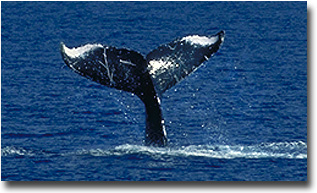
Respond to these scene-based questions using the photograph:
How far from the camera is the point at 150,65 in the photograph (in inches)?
825

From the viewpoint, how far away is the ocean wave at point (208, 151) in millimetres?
21641

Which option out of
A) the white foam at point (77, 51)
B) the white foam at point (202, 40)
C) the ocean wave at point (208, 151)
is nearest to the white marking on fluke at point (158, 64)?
the white foam at point (202, 40)

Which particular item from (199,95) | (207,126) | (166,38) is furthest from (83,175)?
(166,38)

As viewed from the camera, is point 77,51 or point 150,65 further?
point 150,65

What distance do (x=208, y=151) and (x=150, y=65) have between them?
7.42ft

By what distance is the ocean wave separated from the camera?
2164 centimetres

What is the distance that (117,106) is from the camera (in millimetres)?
26625

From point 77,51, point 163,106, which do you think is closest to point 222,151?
point 77,51

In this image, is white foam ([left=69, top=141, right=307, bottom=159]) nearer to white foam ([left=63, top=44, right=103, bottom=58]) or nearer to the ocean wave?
the ocean wave

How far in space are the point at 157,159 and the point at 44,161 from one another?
82.2 inches

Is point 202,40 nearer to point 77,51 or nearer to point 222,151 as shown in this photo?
point 77,51

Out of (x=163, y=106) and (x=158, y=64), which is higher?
(x=163, y=106)

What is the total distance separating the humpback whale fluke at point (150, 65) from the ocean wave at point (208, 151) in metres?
0.70

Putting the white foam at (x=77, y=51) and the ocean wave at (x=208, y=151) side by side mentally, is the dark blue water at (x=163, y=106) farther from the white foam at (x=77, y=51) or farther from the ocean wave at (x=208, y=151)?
the white foam at (x=77, y=51)
